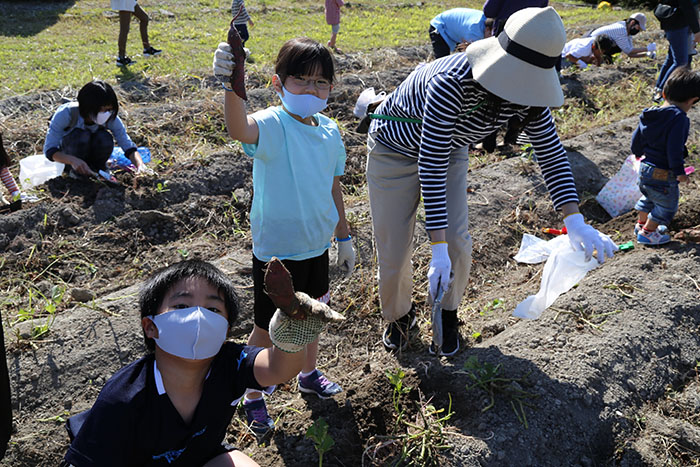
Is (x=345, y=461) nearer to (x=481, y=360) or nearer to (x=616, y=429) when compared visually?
(x=481, y=360)

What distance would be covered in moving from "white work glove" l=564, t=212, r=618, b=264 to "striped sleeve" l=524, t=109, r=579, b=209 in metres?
0.09

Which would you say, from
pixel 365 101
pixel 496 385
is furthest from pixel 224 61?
pixel 496 385

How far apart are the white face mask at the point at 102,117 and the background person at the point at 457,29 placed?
3294 mm

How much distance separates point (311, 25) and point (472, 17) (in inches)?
233

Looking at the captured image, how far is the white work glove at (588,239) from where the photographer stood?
2.46 m

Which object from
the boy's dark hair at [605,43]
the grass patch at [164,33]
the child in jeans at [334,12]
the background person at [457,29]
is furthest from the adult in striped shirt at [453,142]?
the boy's dark hair at [605,43]

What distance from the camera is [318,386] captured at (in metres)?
2.78

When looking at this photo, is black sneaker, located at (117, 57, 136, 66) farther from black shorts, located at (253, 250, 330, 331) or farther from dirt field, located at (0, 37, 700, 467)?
black shorts, located at (253, 250, 330, 331)

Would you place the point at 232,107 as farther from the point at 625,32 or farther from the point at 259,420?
the point at 625,32

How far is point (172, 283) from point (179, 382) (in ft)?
0.98

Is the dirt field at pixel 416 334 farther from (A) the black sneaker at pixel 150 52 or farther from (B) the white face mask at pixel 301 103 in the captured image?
(A) the black sneaker at pixel 150 52

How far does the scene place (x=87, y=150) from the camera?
15.0 ft

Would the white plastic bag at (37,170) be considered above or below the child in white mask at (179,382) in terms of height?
below

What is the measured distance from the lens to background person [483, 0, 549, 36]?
5.02 meters
